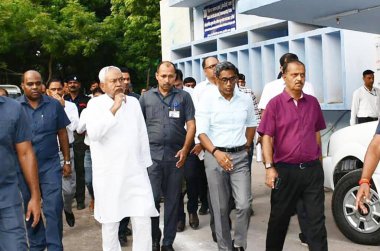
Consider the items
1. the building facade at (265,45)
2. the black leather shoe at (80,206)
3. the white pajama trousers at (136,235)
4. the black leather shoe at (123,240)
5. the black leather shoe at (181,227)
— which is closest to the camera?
the white pajama trousers at (136,235)

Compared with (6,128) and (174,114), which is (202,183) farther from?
(6,128)

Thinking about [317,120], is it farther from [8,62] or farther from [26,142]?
[8,62]

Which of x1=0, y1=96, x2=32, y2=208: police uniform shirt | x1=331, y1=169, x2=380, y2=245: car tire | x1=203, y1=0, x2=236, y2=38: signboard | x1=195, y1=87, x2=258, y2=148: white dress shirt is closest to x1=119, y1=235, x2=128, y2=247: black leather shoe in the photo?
x1=195, y1=87, x2=258, y2=148: white dress shirt

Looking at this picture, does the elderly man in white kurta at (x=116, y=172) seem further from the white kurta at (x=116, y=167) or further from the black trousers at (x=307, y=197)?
the black trousers at (x=307, y=197)

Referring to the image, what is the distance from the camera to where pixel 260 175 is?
11.0m

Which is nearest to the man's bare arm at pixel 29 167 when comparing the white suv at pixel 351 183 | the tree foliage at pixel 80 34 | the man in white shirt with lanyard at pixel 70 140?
the man in white shirt with lanyard at pixel 70 140

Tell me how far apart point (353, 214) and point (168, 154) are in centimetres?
199

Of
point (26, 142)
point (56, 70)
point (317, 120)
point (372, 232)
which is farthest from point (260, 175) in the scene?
point (56, 70)

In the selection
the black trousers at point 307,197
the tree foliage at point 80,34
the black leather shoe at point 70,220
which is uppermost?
the tree foliage at point 80,34

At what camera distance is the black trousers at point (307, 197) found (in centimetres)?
483

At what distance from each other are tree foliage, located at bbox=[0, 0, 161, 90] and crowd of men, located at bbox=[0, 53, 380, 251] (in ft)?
62.2

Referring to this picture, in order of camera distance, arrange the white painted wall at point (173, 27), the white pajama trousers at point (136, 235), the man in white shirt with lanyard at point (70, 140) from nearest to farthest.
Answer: the white pajama trousers at point (136, 235) → the man in white shirt with lanyard at point (70, 140) → the white painted wall at point (173, 27)

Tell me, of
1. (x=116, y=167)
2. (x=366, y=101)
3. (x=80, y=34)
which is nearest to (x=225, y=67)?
(x=116, y=167)

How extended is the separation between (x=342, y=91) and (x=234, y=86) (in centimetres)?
620
